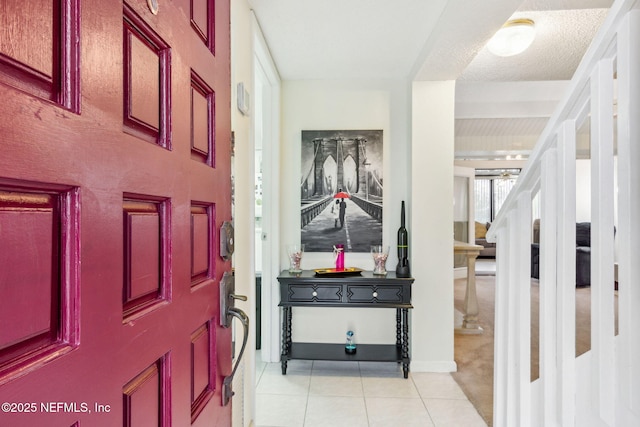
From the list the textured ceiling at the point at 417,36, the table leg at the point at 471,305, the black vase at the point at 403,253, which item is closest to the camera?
the textured ceiling at the point at 417,36

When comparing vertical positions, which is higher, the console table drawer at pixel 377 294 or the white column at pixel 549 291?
the white column at pixel 549 291

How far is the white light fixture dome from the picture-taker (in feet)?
7.99

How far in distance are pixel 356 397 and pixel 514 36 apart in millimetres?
2636

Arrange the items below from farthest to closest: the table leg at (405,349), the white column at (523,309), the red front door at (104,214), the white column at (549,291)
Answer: the table leg at (405,349) < the white column at (523,309) < the white column at (549,291) < the red front door at (104,214)

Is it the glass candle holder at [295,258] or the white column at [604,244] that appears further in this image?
the glass candle holder at [295,258]

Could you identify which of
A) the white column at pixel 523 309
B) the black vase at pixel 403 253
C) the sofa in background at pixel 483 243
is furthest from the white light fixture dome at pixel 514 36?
the sofa in background at pixel 483 243

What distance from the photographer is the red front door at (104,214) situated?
396mm

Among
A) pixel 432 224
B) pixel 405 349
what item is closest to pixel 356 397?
pixel 405 349

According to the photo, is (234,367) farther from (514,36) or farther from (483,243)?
(483,243)

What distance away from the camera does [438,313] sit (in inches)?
114

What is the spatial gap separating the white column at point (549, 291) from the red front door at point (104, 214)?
1137mm

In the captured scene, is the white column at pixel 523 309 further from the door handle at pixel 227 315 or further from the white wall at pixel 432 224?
the white wall at pixel 432 224

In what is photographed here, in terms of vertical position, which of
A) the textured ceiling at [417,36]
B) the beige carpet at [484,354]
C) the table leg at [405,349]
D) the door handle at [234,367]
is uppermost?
the textured ceiling at [417,36]

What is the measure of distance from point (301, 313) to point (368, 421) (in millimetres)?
1121
